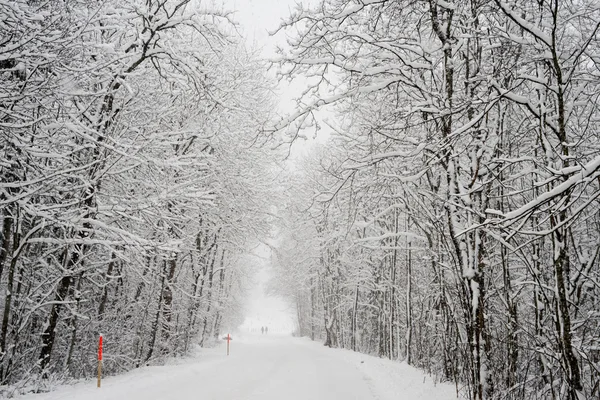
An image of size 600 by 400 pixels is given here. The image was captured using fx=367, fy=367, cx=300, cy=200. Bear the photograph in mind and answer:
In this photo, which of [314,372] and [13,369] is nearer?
[13,369]

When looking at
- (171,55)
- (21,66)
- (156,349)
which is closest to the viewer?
(21,66)

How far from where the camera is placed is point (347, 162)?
975cm

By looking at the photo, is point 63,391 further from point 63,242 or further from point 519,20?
point 519,20

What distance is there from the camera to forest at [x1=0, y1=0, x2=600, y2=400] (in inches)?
155

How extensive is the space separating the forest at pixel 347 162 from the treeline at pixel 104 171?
0.08 m

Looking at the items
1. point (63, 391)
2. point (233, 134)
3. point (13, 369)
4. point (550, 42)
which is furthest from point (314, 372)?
point (550, 42)

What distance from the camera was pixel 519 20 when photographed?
311 centimetres

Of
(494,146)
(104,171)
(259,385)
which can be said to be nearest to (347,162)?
(494,146)

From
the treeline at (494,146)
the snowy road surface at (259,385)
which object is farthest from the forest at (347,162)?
the snowy road surface at (259,385)

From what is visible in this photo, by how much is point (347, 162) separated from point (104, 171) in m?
5.72

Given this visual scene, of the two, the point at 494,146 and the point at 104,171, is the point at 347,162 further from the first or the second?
the point at 104,171

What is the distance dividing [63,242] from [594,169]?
7.66 meters

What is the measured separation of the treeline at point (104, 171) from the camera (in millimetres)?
5535

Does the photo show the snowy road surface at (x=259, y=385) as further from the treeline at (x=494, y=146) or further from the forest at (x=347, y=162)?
the treeline at (x=494, y=146)
